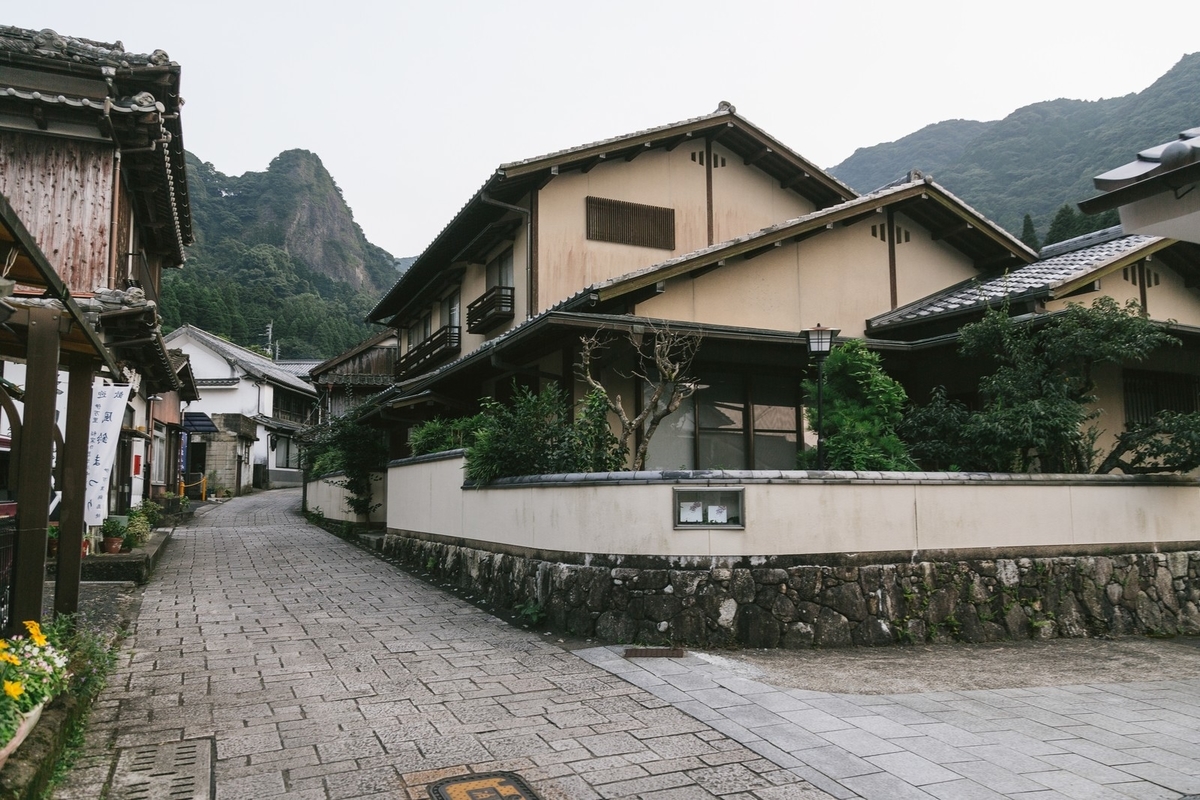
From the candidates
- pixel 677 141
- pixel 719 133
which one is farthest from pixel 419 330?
pixel 719 133

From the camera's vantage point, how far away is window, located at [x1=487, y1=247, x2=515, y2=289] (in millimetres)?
17914

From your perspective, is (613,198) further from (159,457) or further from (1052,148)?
(1052,148)

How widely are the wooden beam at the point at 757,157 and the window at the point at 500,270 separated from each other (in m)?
5.75

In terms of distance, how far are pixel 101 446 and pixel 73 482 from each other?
519cm

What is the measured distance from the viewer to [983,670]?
796 centimetres

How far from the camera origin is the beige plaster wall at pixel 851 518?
866cm

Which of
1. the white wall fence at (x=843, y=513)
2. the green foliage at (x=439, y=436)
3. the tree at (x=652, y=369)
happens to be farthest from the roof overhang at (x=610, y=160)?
the white wall fence at (x=843, y=513)

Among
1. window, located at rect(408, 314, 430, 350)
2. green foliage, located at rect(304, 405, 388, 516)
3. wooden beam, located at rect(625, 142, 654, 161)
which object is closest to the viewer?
wooden beam, located at rect(625, 142, 654, 161)

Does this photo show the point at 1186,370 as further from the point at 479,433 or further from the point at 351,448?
the point at 351,448

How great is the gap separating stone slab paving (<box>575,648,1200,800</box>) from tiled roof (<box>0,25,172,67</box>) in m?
11.3

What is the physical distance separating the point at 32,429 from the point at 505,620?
5.72 meters

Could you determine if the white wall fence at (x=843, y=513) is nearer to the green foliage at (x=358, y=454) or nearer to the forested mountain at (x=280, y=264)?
the green foliage at (x=358, y=454)

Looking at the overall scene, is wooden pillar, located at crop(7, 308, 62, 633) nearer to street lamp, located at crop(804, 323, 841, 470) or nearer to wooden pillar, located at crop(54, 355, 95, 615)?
wooden pillar, located at crop(54, 355, 95, 615)

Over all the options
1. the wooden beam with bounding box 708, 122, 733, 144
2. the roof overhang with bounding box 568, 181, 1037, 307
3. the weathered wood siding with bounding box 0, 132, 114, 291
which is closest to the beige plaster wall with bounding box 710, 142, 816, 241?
the wooden beam with bounding box 708, 122, 733, 144
